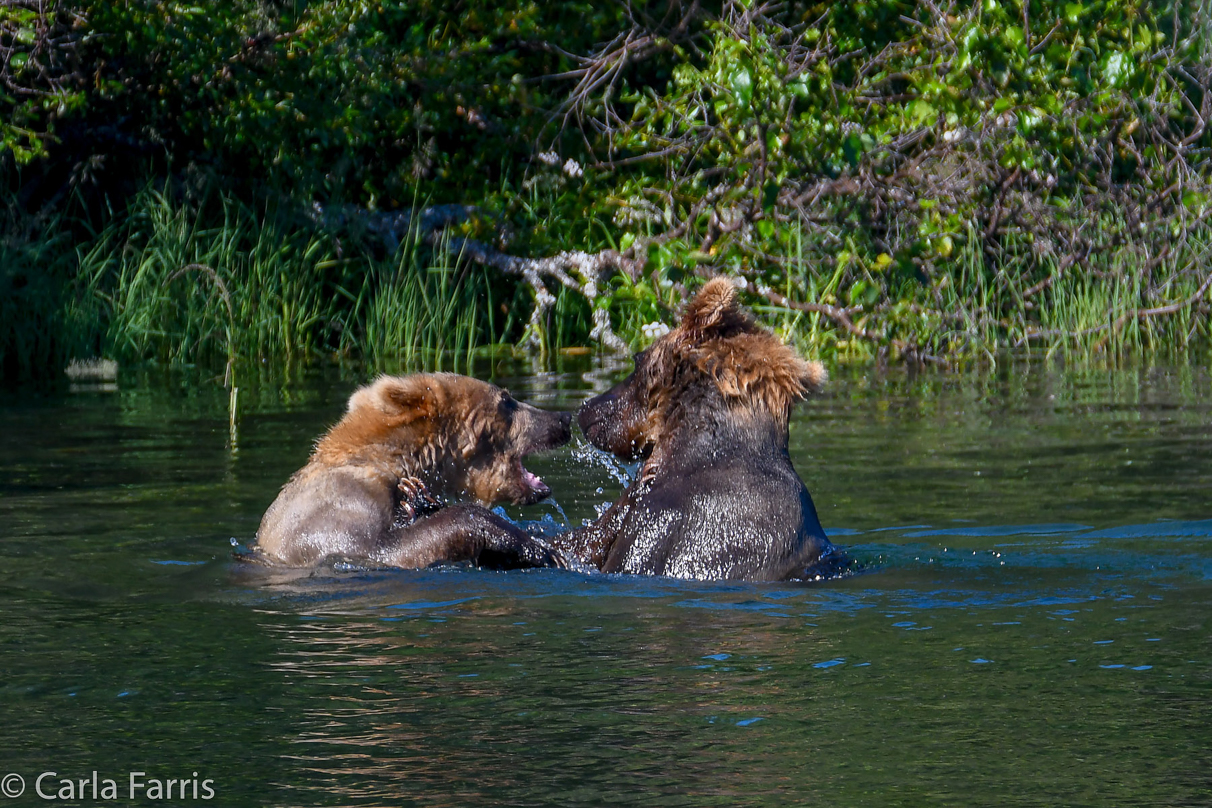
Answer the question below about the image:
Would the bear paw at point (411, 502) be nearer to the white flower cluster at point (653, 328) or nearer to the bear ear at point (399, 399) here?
the bear ear at point (399, 399)

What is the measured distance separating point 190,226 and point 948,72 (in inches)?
296

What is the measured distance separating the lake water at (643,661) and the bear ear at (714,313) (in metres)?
0.99

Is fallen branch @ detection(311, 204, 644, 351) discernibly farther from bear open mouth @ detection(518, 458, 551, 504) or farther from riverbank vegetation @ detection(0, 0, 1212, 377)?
bear open mouth @ detection(518, 458, 551, 504)

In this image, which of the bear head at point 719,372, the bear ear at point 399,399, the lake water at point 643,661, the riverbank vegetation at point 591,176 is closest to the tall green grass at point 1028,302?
the riverbank vegetation at point 591,176

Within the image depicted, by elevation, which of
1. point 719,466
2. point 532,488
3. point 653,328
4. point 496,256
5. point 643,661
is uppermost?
point 496,256

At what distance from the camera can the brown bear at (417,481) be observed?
22.1 ft

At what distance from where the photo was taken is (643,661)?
201 inches

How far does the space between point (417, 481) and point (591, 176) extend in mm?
9631

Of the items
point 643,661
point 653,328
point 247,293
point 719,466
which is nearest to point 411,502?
point 719,466

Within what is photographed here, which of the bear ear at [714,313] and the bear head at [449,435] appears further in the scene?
the bear head at [449,435]

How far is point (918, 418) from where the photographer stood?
11.8 metres

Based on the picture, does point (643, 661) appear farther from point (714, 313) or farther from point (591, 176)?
point (591, 176)

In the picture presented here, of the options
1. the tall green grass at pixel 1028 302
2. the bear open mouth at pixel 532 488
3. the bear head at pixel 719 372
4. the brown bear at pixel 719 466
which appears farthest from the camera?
the tall green grass at pixel 1028 302

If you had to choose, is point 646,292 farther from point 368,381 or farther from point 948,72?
point 948,72
